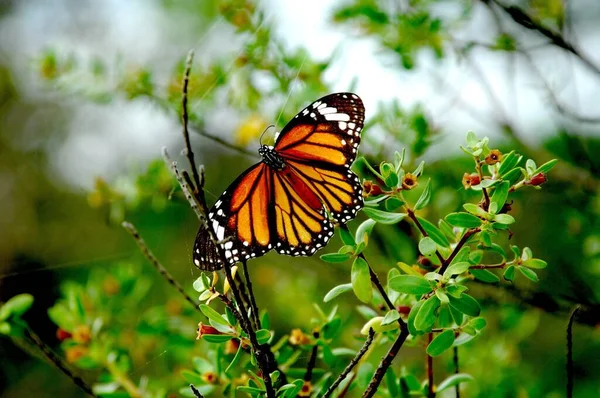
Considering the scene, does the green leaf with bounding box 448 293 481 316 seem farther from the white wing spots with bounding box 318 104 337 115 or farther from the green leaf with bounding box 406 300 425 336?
the white wing spots with bounding box 318 104 337 115

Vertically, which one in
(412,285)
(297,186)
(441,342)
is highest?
(297,186)

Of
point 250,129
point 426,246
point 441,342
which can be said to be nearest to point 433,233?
point 426,246

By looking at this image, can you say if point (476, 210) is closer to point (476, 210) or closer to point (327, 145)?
point (476, 210)

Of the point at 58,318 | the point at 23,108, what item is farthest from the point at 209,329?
the point at 23,108

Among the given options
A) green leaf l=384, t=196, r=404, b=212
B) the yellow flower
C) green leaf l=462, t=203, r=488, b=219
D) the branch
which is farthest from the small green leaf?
the yellow flower

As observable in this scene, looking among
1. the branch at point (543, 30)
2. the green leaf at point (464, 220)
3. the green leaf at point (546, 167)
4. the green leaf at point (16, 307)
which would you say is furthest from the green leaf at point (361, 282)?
the branch at point (543, 30)

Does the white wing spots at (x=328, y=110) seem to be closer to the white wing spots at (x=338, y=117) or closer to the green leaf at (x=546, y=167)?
the white wing spots at (x=338, y=117)

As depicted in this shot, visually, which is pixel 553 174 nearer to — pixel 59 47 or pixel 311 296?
pixel 311 296
